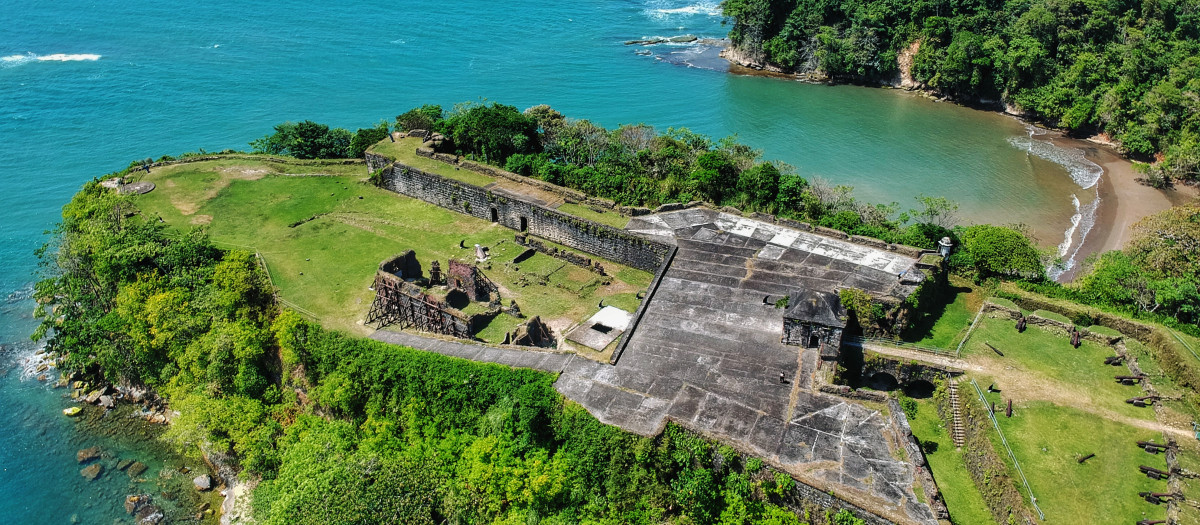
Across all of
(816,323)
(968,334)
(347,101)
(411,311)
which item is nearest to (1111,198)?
(968,334)

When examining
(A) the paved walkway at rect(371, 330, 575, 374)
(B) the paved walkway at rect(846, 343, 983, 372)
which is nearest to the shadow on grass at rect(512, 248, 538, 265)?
(A) the paved walkway at rect(371, 330, 575, 374)

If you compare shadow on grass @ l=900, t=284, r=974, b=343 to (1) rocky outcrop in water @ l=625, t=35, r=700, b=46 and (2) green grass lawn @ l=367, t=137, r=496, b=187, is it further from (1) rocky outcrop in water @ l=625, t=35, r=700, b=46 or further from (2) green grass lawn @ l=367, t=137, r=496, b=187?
(1) rocky outcrop in water @ l=625, t=35, r=700, b=46

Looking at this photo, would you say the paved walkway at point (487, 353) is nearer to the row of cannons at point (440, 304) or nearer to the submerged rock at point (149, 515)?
the row of cannons at point (440, 304)

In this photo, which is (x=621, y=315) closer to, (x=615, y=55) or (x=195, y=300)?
(x=195, y=300)

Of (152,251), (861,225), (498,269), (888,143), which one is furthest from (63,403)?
(888,143)

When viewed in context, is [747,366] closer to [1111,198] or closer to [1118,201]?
[1118,201]

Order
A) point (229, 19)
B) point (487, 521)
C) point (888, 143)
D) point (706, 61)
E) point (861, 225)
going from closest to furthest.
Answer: point (487, 521) → point (861, 225) → point (888, 143) → point (706, 61) → point (229, 19)
